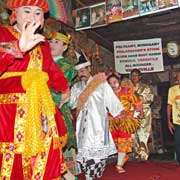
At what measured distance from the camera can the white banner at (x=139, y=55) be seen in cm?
646

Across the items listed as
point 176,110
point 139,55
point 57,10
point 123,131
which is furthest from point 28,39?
point 139,55

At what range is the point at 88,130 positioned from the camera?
147 inches

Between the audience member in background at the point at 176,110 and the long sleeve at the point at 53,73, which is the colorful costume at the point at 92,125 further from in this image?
the long sleeve at the point at 53,73

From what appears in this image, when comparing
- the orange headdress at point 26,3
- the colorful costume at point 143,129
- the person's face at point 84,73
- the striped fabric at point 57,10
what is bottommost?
the colorful costume at point 143,129

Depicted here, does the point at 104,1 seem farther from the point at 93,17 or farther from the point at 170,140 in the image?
the point at 170,140

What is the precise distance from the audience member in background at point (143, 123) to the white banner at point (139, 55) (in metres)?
0.66

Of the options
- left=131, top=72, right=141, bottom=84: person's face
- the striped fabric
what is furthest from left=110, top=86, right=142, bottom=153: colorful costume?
→ the striped fabric

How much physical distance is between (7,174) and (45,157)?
8.7 inches

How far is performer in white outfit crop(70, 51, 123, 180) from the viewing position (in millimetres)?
3712

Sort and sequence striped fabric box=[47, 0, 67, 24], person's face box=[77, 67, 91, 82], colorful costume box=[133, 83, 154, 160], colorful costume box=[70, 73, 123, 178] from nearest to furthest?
1. colorful costume box=[70, 73, 123, 178]
2. person's face box=[77, 67, 91, 82]
3. striped fabric box=[47, 0, 67, 24]
4. colorful costume box=[133, 83, 154, 160]

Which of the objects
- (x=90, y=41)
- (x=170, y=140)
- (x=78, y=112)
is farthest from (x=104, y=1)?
(x=170, y=140)

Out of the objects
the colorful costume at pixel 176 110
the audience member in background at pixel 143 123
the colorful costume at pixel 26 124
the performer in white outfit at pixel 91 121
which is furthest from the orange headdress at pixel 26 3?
the audience member in background at pixel 143 123

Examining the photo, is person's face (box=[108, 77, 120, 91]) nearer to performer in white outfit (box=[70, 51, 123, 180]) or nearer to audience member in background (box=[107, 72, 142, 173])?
audience member in background (box=[107, 72, 142, 173])

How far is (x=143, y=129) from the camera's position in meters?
5.71
